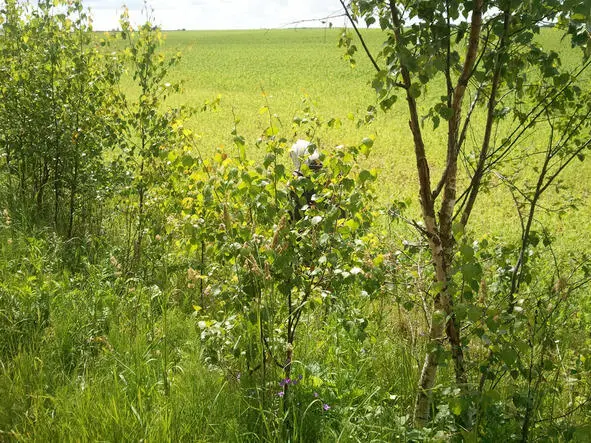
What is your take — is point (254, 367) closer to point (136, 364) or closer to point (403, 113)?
point (136, 364)

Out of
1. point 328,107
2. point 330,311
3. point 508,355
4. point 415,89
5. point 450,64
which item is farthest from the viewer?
point 328,107

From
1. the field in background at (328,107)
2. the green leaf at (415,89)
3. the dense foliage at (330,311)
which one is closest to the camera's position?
the green leaf at (415,89)

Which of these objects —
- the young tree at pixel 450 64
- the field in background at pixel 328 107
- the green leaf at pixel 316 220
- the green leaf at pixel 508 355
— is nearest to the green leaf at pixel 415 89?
the young tree at pixel 450 64

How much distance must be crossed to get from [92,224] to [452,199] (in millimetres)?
4772

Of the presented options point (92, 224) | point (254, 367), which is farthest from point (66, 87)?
point (254, 367)

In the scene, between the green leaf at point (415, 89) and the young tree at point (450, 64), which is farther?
the green leaf at point (415, 89)

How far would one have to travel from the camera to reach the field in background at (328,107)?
31.7 feet

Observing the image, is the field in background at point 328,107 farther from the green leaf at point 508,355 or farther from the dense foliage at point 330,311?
the green leaf at point 508,355

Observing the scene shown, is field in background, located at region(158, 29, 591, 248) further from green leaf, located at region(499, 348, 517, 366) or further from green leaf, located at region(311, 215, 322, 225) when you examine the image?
green leaf, located at region(499, 348, 517, 366)

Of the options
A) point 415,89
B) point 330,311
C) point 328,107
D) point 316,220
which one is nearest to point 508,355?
point 316,220

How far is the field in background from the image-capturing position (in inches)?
380

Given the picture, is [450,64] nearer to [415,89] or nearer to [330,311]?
[415,89]

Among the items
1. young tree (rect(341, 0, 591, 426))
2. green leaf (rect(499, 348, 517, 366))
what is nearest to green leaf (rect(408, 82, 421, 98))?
young tree (rect(341, 0, 591, 426))

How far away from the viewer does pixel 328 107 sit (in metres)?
22.2
